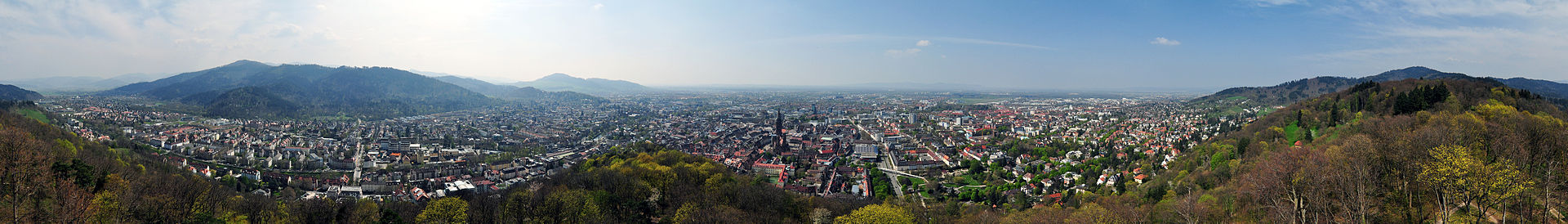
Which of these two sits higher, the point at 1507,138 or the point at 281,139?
the point at 1507,138

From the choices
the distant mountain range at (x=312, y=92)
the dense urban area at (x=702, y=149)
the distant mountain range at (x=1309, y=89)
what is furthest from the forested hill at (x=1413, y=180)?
the distant mountain range at (x=312, y=92)

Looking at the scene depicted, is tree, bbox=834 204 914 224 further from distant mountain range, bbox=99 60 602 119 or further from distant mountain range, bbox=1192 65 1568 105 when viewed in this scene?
distant mountain range, bbox=1192 65 1568 105

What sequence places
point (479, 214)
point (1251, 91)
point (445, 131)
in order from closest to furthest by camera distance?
1. point (479, 214)
2. point (445, 131)
3. point (1251, 91)

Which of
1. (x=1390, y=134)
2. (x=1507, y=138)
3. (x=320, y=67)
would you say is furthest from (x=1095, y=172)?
(x=320, y=67)

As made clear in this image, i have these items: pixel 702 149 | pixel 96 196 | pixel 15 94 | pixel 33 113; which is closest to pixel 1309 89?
pixel 702 149

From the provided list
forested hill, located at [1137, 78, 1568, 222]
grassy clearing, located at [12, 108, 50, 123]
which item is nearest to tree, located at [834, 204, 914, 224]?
forested hill, located at [1137, 78, 1568, 222]

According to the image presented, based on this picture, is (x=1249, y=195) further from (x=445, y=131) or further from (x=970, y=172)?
(x=445, y=131)

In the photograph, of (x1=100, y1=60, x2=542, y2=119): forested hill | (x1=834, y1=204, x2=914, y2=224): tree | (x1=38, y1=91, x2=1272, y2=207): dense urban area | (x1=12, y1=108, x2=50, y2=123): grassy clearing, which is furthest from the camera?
(x1=100, y1=60, x2=542, y2=119): forested hill
